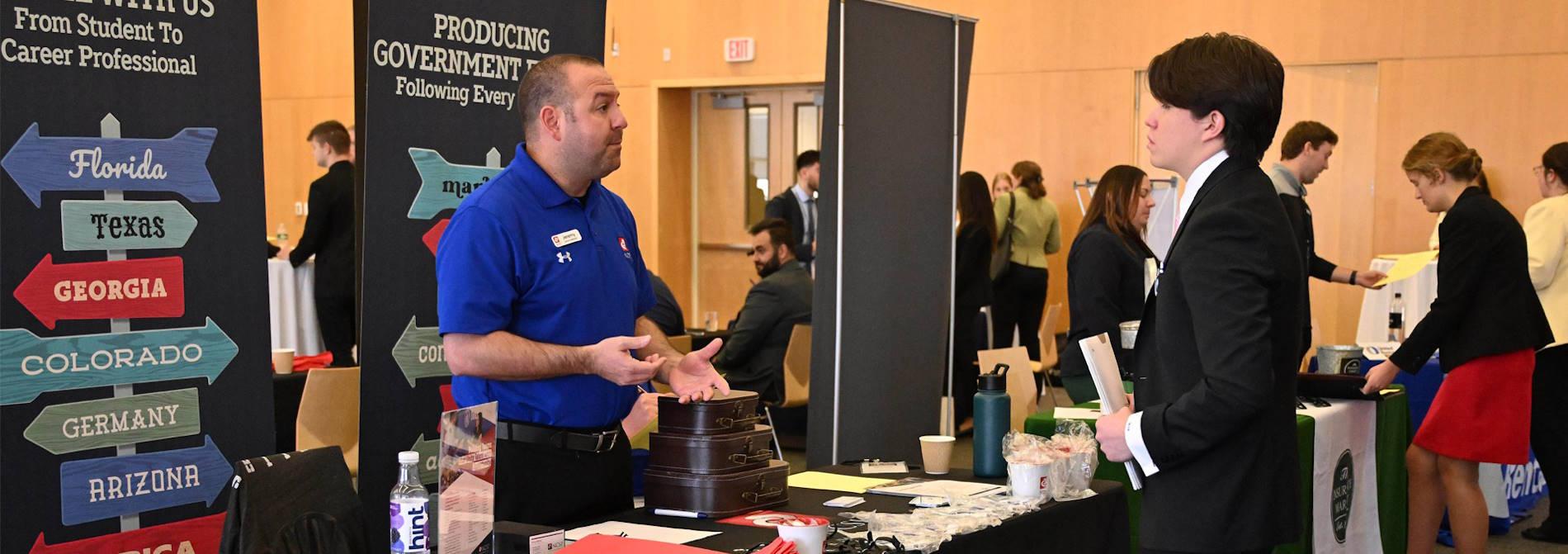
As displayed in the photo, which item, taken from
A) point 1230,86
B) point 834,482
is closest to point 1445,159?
point 834,482

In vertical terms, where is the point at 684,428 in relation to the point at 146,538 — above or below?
above

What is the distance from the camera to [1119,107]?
30.7 ft

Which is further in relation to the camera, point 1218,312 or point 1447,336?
point 1447,336

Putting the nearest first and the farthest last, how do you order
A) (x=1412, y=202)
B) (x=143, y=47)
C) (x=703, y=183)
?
(x=143, y=47)
(x=1412, y=202)
(x=703, y=183)

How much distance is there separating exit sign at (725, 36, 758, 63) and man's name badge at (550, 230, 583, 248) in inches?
328

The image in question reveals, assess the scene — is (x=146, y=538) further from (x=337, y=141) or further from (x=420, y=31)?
(x=337, y=141)

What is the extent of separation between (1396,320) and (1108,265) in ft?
8.59

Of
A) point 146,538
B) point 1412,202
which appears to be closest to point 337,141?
point 146,538

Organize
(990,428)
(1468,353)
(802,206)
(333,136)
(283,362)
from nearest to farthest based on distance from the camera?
(990,428) → (1468,353) → (283,362) → (333,136) → (802,206)

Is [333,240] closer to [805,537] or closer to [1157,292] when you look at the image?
[805,537]

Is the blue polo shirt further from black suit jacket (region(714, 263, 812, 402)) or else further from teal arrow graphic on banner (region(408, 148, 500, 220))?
black suit jacket (region(714, 263, 812, 402))

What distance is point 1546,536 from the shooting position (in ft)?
17.2

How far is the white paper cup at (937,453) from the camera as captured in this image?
309cm

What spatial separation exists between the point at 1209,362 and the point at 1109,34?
25.4ft
